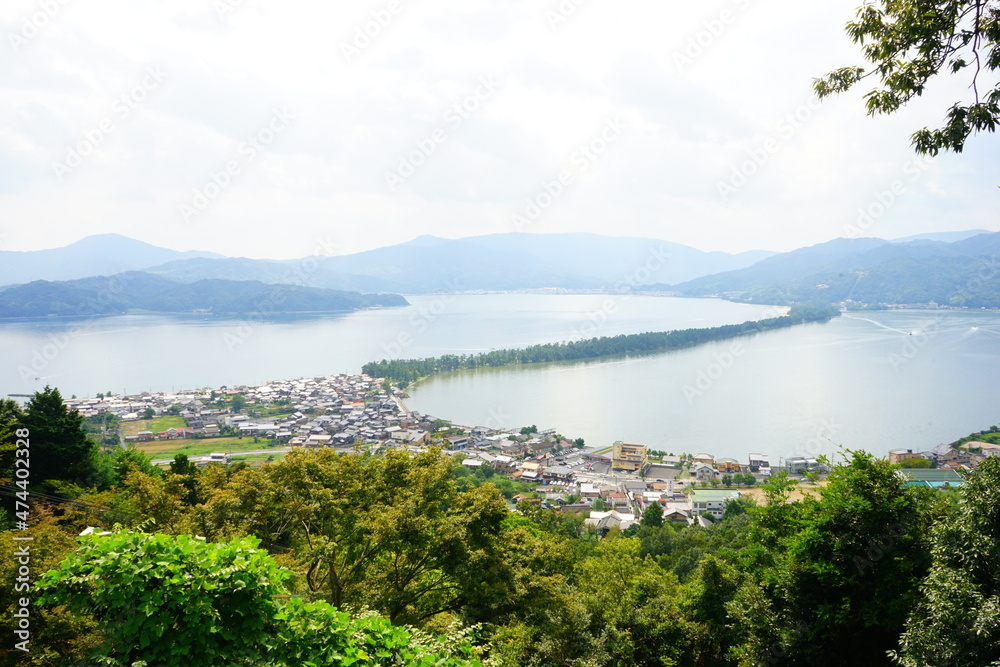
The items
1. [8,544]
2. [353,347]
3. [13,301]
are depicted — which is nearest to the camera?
[8,544]

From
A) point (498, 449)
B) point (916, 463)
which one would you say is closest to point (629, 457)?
point (498, 449)

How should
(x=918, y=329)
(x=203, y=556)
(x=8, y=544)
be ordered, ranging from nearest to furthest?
(x=203, y=556)
(x=8, y=544)
(x=918, y=329)

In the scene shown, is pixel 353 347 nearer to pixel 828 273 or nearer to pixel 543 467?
pixel 543 467

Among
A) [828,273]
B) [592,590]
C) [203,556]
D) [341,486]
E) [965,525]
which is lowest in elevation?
[592,590]

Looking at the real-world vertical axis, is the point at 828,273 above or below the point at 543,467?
above

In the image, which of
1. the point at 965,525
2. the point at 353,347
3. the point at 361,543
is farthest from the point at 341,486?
the point at 353,347

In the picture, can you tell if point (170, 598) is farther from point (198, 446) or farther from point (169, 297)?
point (169, 297)

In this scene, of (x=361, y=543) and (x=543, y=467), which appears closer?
(x=361, y=543)

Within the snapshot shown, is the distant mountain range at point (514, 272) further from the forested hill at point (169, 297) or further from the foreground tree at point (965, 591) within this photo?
the foreground tree at point (965, 591)
